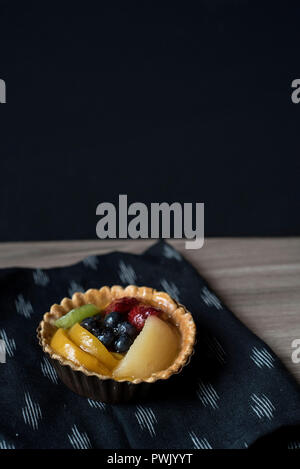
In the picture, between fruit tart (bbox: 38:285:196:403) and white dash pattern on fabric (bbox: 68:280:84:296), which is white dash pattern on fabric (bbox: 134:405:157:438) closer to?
fruit tart (bbox: 38:285:196:403)

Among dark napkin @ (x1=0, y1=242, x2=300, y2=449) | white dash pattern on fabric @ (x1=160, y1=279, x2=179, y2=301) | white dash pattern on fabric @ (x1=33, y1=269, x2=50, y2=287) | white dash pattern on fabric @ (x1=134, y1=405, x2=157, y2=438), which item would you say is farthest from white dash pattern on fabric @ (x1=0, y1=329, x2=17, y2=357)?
white dash pattern on fabric @ (x1=160, y1=279, x2=179, y2=301)

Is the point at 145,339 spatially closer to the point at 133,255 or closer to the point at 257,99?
the point at 133,255

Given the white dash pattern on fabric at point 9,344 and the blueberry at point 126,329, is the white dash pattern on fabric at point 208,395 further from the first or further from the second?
the white dash pattern on fabric at point 9,344

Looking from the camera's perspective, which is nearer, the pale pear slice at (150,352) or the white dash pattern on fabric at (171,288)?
the pale pear slice at (150,352)

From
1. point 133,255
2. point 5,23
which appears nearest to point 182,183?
point 133,255

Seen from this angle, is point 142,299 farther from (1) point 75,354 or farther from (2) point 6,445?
(2) point 6,445

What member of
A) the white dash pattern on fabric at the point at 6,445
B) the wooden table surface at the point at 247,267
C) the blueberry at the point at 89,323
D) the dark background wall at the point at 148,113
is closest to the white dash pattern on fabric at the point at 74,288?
the wooden table surface at the point at 247,267
